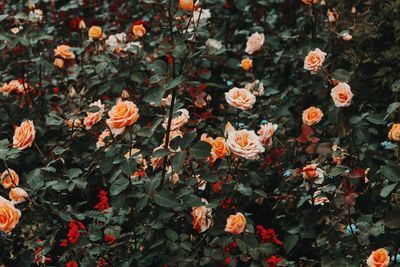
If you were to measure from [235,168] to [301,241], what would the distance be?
692mm

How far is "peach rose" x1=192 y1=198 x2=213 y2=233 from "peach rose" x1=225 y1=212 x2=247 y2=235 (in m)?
0.10

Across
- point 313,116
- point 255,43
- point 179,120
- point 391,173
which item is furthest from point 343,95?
point 255,43

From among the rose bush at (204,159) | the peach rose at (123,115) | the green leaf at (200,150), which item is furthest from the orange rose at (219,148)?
the peach rose at (123,115)

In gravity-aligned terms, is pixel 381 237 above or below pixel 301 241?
above

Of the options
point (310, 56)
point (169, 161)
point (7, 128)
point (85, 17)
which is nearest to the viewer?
point (169, 161)

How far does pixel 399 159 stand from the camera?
6.85 feet

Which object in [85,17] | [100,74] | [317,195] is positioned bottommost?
[85,17]

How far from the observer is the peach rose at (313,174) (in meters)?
2.18

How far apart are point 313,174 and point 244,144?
25cm

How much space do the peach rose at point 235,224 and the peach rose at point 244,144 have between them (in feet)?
0.65

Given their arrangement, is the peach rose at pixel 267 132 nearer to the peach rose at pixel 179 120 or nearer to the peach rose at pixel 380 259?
the peach rose at pixel 179 120

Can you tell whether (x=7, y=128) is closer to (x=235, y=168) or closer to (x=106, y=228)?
(x=106, y=228)

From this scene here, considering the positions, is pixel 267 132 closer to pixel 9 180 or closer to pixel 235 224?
pixel 235 224

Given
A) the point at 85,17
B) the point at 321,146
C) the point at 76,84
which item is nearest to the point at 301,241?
the point at 321,146
